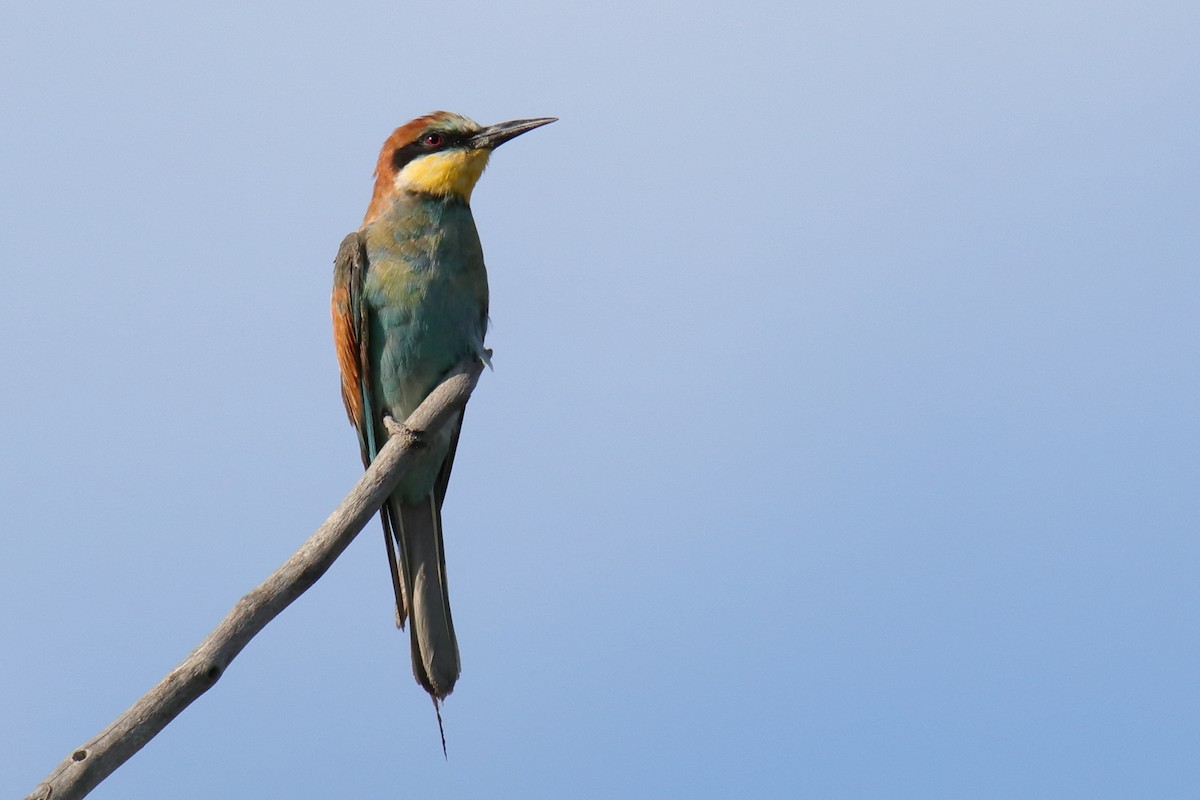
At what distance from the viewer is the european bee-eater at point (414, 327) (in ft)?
13.2

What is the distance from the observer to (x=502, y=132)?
438cm

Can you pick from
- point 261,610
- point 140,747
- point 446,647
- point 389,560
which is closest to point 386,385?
point 389,560

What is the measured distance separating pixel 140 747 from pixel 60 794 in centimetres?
17

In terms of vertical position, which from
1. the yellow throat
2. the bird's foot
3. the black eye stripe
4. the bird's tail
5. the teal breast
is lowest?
the bird's tail

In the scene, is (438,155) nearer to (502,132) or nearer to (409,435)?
(502,132)

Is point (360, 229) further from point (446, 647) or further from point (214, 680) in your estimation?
point (214, 680)

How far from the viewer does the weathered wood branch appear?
2592mm

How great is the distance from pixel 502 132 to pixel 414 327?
809mm

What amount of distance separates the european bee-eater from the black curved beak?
0.30ft

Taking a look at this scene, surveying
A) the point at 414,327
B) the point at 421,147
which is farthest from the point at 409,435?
the point at 421,147

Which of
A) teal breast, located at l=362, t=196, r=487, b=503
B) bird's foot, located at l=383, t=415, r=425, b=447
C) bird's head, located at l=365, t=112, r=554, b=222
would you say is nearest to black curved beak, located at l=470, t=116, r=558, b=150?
bird's head, located at l=365, t=112, r=554, b=222

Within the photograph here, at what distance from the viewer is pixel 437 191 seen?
423cm

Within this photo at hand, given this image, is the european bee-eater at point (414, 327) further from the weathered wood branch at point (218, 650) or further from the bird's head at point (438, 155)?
the weathered wood branch at point (218, 650)

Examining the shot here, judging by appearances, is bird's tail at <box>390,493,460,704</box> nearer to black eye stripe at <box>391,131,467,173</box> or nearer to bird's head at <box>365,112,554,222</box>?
bird's head at <box>365,112,554,222</box>
